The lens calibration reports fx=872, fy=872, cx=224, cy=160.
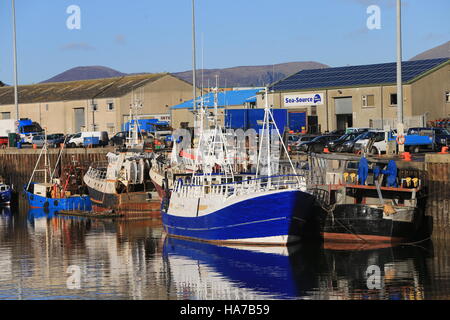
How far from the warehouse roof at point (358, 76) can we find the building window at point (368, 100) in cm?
103

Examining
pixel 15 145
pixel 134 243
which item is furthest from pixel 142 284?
pixel 15 145

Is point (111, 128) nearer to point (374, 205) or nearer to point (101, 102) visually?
point (101, 102)

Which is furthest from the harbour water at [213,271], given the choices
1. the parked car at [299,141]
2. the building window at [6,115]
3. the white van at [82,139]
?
the building window at [6,115]

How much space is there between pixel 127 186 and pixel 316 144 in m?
12.9

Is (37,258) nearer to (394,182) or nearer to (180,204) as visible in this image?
(180,204)

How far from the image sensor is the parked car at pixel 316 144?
5772 centimetres

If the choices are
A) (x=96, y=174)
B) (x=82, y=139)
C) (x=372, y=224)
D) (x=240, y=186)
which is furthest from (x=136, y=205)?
(x=82, y=139)

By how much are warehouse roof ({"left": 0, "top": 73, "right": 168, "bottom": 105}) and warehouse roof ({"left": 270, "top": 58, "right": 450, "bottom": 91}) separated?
19.7m

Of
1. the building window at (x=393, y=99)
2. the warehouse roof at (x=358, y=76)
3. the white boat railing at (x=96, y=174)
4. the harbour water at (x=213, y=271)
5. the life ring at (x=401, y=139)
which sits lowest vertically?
the harbour water at (x=213, y=271)

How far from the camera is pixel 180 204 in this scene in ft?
141

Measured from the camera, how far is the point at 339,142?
56.6 m

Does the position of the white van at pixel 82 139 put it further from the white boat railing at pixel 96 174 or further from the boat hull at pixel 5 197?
the white boat railing at pixel 96 174

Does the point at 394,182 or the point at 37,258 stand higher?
the point at 394,182
